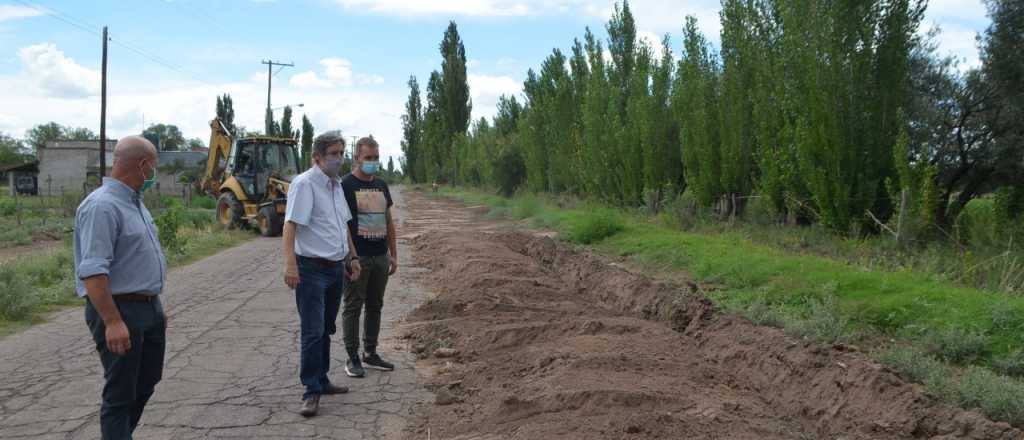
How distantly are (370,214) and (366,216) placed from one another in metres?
0.03

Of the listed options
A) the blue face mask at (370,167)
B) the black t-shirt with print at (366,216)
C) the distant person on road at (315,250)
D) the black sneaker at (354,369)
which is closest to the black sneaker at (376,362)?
the black sneaker at (354,369)

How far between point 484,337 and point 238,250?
11591 millimetres

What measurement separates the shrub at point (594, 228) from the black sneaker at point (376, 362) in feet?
34.4

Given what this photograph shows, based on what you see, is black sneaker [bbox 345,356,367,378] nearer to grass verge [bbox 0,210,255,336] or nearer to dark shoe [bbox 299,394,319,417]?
dark shoe [bbox 299,394,319,417]

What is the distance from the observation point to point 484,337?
302 inches

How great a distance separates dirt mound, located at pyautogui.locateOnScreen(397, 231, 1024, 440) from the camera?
16.2ft

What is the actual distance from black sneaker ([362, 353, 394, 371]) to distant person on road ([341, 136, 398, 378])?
0.13 meters

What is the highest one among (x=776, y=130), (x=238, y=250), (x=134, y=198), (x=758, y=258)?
(x=776, y=130)

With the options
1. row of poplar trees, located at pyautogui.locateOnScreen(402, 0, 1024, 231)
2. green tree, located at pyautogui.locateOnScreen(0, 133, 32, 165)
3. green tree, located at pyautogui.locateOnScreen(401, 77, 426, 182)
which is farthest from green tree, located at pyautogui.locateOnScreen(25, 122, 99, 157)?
row of poplar trees, located at pyautogui.locateOnScreen(402, 0, 1024, 231)

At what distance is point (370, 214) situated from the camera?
6.36 meters

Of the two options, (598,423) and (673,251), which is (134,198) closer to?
(598,423)

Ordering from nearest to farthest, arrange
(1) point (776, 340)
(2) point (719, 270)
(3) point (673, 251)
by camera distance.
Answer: (1) point (776, 340) < (2) point (719, 270) < (3) point (673, 251)

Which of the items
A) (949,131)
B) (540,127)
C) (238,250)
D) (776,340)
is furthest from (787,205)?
(540,127)

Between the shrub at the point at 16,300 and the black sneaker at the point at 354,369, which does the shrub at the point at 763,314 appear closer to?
the black sneaker at the point at 354,369
